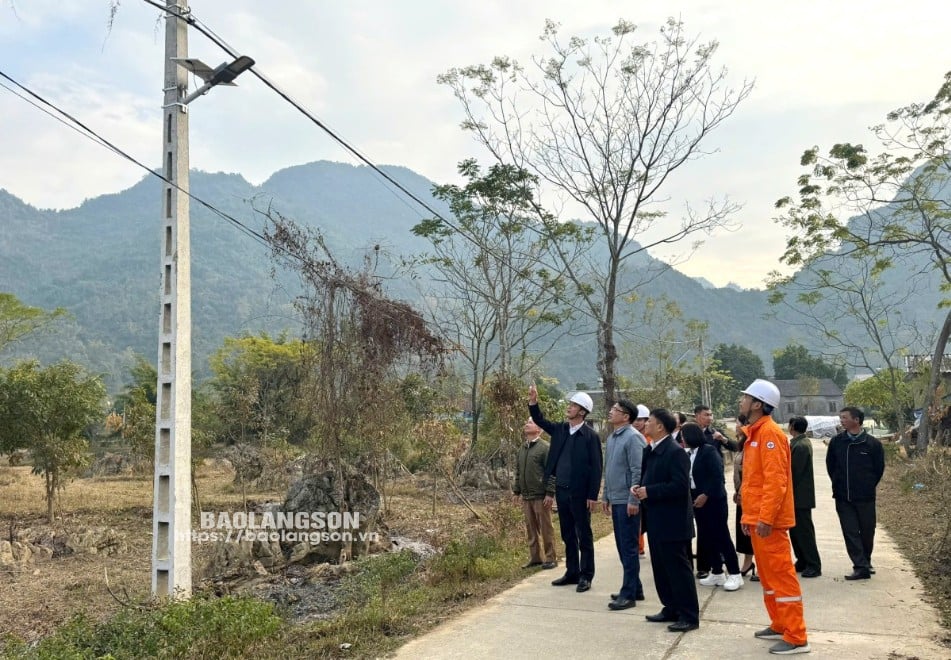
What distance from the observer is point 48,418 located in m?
14.9

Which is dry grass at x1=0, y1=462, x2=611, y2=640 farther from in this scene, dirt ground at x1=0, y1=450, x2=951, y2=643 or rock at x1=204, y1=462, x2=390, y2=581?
rock at x1=204, y1=462, x2=390, y2=581

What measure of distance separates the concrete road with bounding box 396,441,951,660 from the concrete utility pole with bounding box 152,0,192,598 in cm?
→ 265

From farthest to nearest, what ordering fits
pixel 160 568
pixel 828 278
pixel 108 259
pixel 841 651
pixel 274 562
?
pixel 108 259 → pixel 828 278 → pixel 274 562 → pixel 160 568 → pixel 841 651

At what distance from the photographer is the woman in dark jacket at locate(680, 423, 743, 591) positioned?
6.91 m

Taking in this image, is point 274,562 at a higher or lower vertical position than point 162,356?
lower

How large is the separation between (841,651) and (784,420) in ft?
255

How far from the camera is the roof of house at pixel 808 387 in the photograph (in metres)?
68.8

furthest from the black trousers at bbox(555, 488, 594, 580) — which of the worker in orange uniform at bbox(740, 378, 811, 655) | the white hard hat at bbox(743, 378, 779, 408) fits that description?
the white hard hat at bbox(743, 378, 779, 408)

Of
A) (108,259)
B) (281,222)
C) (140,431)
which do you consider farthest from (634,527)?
(108,259)

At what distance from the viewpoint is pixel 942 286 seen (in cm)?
2184

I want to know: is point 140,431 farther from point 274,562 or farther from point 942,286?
point 942,286

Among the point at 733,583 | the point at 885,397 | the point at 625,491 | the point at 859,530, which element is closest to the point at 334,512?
the point at 625,491

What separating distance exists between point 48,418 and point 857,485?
14393 millimetres

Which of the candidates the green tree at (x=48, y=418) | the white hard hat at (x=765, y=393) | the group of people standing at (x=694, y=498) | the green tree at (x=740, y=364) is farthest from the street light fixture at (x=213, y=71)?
Result: the green tree at (x=740, y=364)
